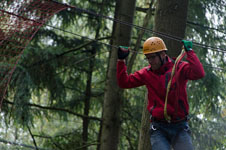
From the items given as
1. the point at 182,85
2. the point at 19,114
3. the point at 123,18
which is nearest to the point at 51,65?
the point at 19,114

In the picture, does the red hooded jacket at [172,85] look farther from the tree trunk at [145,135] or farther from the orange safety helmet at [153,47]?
the tree trunk at [145,135]

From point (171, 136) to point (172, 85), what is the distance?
418 mm

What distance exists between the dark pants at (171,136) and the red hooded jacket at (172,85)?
0.07m

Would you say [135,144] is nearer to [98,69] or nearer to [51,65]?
[98,69]

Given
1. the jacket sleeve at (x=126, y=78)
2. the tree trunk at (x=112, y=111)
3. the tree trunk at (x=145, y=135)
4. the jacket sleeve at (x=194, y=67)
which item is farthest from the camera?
the tree trunk at (x=112, y=111)

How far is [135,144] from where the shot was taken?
6.97 meters

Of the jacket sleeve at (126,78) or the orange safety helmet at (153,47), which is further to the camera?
the jacket sleeve at (126,78)

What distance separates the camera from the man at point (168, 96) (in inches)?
111

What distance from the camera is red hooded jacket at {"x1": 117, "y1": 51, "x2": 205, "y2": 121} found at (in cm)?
276

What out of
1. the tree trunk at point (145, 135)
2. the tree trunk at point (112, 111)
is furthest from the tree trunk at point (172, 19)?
the tree trunk at point (112, 111)

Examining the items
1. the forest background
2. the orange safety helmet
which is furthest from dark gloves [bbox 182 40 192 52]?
the forest background

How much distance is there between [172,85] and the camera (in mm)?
2869

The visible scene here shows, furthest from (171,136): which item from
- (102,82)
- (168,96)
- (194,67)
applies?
(102,82)

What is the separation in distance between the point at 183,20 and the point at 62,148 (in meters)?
4.00
